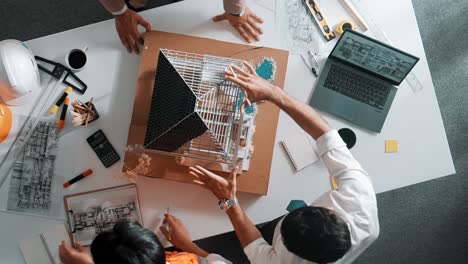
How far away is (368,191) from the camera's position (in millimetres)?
1278

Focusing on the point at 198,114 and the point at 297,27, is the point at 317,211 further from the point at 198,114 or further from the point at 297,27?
the point at 297,27

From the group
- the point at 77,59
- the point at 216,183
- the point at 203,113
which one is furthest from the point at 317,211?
the point at 77,59

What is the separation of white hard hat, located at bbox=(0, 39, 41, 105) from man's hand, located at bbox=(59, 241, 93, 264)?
567 mm

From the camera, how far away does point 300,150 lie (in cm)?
153

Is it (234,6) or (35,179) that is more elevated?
(234,6)

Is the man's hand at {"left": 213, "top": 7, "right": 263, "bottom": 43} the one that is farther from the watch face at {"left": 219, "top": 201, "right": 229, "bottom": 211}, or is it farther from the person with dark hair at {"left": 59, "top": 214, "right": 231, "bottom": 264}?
the person with dark hair at {"left": 59, "top": 214, "right": 231, "bottom": 264}

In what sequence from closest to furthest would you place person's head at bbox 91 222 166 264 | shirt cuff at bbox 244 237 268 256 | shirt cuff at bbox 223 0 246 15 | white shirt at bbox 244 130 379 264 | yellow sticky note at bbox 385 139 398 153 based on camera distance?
1. person's head at bbox 91 222 166 264
2. white shirt at bbox 244 130 379 264
3. shirt cuff at bbox 244 237 268 256
4. shirt cuff at bbox 223 0 246 15
5. yellow sticky note at bbox 385 139 398 153

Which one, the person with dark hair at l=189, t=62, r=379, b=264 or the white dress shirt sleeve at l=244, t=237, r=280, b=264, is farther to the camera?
the white dress shirt sleeve at l=244, t=237, r=280, b=264

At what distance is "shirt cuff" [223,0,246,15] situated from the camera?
1448 mm

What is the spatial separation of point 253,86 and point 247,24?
34 cm

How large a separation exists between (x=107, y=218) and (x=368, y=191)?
95 centimetres

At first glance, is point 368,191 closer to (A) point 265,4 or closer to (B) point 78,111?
(A) point 265,4

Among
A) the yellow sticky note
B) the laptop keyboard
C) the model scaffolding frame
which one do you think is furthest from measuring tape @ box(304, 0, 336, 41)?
the yellow sticky note

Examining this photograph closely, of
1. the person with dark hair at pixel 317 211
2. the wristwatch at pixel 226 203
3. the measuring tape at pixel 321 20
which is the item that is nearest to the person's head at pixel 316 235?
the person with dark hair at pixel 317 211
